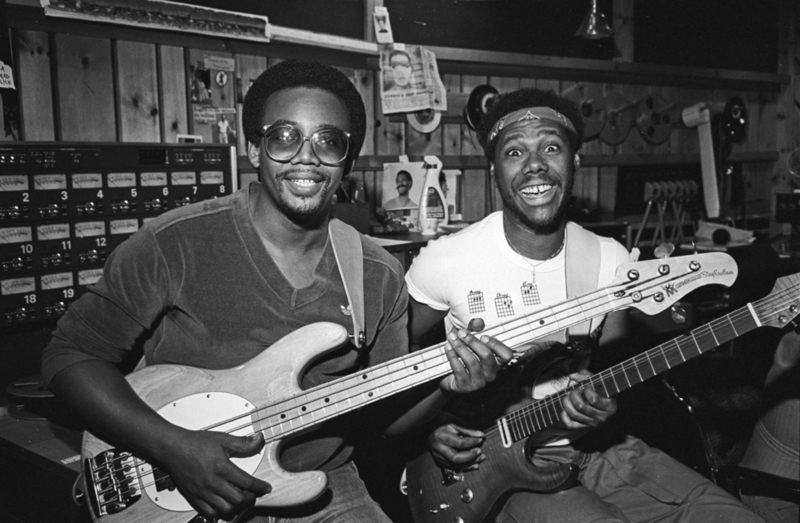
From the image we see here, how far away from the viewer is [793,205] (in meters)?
5.57

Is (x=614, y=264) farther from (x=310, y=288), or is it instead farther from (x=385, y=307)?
(x=310, y=288)

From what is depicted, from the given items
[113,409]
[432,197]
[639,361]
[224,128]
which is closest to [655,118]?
[432,197]

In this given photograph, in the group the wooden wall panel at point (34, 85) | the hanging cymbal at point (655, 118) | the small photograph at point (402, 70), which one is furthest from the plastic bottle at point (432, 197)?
the hanging cymbal at point (655, 118)

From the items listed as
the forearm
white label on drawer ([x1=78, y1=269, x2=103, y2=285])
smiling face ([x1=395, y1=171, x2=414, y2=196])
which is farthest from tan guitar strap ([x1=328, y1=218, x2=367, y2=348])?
smiling face ([x1=395, y1=171, x2=414, y2=196])

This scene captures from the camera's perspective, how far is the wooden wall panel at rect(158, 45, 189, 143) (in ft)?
11.9

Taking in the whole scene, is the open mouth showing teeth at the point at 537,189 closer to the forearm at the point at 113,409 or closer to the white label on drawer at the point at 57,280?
the forearm at the point at 113,409

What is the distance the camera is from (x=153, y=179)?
335 centimetres

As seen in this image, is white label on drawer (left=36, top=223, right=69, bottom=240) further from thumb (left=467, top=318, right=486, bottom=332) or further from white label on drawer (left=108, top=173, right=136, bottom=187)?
thumb (left=467, top=318, right=486, bottom=332)

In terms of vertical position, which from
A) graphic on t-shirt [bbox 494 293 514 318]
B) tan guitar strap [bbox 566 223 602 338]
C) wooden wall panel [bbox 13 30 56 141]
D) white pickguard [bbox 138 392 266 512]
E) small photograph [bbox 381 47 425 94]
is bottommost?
white pickguard [bbox 138 392 266 512]

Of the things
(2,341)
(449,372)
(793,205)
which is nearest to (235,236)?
(449,372)

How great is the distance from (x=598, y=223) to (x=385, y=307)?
10.8ft

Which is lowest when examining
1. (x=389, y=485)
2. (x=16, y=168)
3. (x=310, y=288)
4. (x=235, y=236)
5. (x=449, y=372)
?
(x=389, y=485)

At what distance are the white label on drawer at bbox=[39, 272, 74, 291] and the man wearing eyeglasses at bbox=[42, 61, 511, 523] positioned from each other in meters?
1.28

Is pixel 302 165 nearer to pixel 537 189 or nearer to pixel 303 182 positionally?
pixel 303 182
